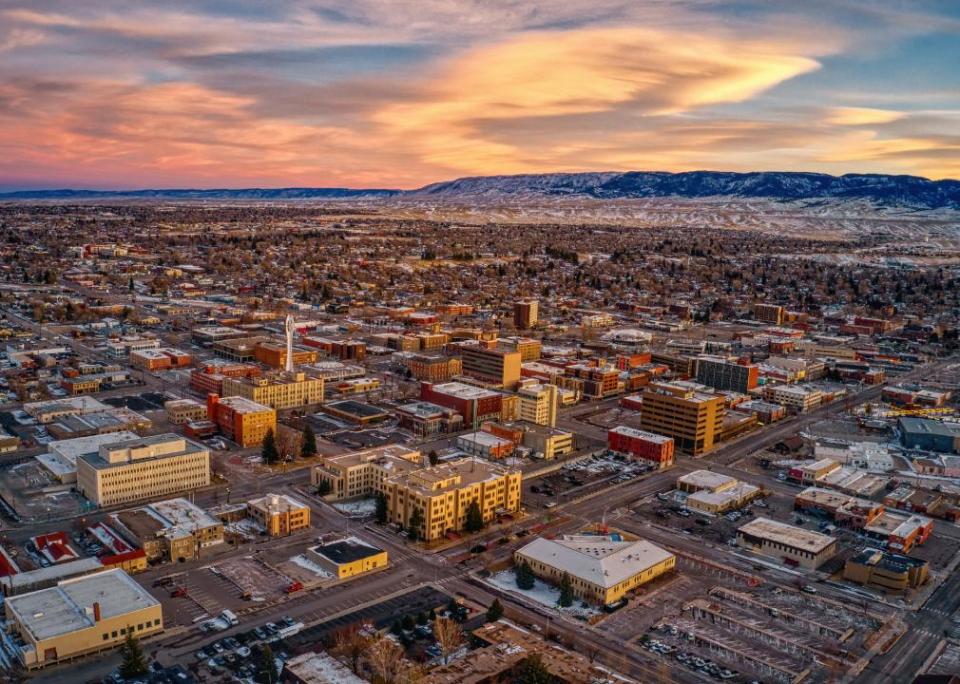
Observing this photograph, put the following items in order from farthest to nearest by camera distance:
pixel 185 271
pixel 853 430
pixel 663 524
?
pixel 185 271, pixel 853 430, pixel 663 524

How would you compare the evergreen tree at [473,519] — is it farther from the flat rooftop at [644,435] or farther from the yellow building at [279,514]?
the flat rooftop at [644,435]

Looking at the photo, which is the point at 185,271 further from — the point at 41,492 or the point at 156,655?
the point at 156,655

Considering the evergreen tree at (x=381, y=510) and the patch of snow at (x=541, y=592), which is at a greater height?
the evergreen tree at (x=381, y=510)

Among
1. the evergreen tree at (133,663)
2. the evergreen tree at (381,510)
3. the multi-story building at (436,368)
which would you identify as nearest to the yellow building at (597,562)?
the evergreen tree at (381,510)

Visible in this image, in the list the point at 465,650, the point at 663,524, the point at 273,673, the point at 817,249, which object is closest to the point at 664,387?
the point at 663,524

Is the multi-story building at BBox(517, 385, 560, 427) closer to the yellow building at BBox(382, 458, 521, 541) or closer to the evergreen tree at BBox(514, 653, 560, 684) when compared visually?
the yellow building at BBox(382, 458, 521, 541)

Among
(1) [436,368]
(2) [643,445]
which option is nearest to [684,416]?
(2) [643,445]

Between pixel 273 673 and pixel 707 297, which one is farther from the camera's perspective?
pixel 707 297
